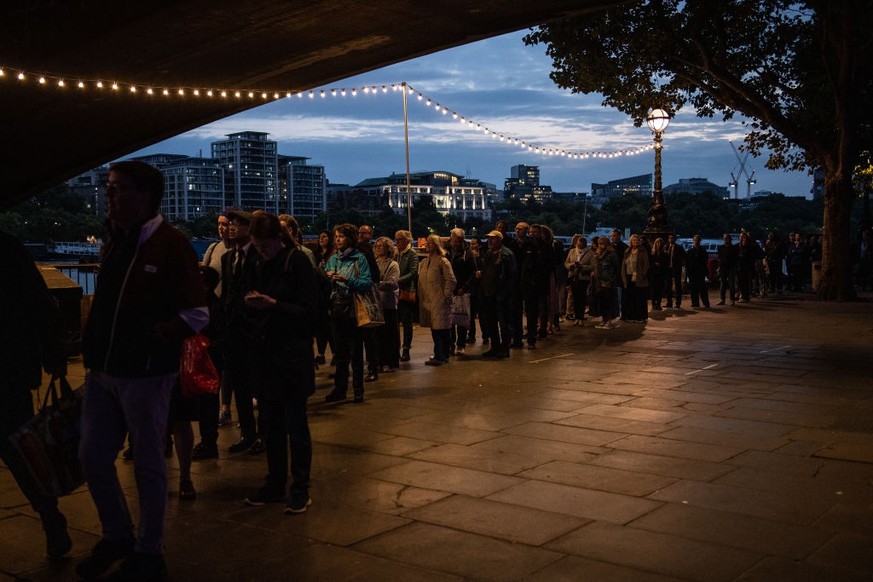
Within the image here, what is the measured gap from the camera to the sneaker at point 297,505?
5.26 meters

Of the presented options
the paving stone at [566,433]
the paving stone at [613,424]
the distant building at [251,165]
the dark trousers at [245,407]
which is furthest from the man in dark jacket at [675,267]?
the distant building at [251,165]

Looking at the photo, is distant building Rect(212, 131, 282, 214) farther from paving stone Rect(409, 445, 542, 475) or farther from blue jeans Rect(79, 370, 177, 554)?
blue jeans Rect(79, 370, 177, 554)

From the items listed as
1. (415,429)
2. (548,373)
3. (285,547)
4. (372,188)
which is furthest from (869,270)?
(372,188)

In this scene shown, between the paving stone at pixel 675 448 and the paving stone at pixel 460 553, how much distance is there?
2429 mm

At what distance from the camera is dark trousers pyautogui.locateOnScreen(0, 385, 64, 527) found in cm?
455

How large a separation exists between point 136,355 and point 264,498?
1628 mm

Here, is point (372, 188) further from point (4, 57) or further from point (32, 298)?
point (32, 298)

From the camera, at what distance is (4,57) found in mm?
23375

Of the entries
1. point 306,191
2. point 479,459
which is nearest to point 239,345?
point 479,459

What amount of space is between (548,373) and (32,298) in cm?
717

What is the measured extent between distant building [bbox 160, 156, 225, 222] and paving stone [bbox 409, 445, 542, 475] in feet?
440

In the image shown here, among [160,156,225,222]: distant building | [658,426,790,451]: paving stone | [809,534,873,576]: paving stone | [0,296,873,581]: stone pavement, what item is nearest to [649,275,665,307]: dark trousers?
[0,296,873,581]: stone pavement

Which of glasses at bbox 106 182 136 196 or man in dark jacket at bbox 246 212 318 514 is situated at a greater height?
glasses at bbox 106 182 136 196

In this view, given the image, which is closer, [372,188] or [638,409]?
[638,409]
